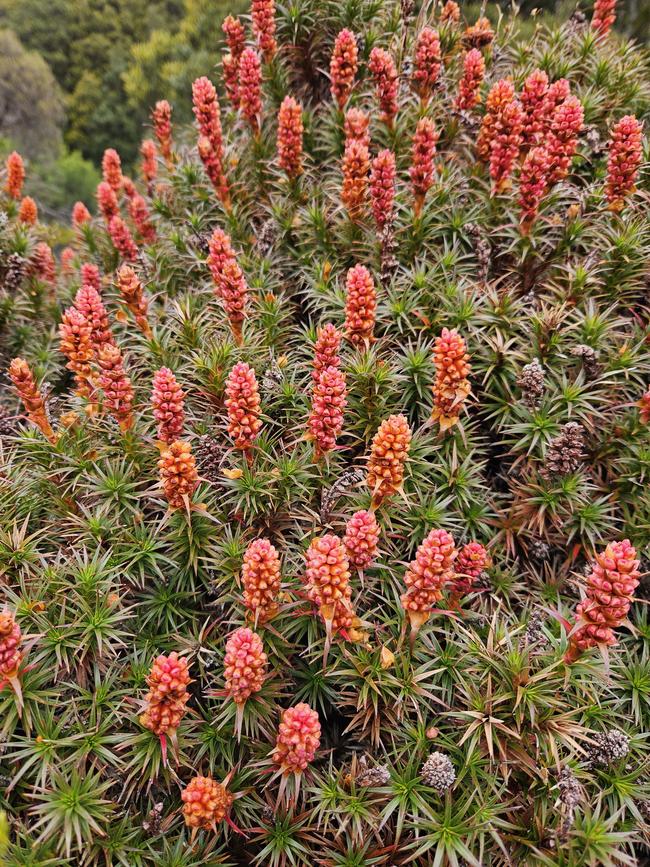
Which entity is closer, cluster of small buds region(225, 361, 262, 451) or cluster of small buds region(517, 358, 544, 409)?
cluster of small buds region(225, 361, 262, 451)

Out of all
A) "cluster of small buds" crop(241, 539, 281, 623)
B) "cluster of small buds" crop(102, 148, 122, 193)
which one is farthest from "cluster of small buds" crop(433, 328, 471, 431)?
"cluster of small buds" crop(102, 148, 122, 193)

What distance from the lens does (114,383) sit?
2.85 meters

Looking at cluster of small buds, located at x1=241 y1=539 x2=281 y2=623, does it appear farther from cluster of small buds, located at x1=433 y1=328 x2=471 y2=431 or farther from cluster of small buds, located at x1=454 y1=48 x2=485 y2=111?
cluster of small buds, located at x1=454 y1=48 x2=485 y2=111

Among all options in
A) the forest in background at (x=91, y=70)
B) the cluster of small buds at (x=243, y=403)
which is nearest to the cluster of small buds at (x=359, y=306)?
the cluster of small buds at (x=243, y=403)

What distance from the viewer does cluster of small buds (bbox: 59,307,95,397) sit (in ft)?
9.86

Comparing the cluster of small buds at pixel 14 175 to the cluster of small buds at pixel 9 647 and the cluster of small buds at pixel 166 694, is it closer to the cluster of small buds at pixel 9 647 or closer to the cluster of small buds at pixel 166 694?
the cluster of small buds at pixel 9 647

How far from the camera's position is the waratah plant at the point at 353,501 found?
2268 mm

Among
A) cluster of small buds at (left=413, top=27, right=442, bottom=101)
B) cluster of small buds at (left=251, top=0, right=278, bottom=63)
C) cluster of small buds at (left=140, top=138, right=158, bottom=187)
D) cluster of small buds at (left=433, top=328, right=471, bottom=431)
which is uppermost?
cluster of small buds at (left=413, top=27, right=442, bottom=101)

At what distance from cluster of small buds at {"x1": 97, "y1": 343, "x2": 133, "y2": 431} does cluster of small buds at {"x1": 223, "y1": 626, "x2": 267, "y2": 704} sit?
1380 mm

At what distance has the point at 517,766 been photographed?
7.91 ft

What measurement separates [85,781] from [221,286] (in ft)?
8.04

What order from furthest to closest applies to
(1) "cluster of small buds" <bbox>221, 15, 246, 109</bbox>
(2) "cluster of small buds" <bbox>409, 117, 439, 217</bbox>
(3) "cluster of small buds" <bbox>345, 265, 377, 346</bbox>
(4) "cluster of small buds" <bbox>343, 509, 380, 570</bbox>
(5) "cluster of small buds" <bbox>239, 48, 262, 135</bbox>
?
(1) "cluster of small buds" <bbox>221, 15, 246, 109</bbox>
(5) "cluster of small buds" <bbox>239, 48, 262, 135</bbox>
(2) "cluster of small buds" <bbox>409, 117, 439, 217</bbox>
(3) "cluster of small buds" <bbox>345, 265, 377, 346</bbox>
(4) "cluster of small buds" <bbox>343, 509, 380, 570</bbox>

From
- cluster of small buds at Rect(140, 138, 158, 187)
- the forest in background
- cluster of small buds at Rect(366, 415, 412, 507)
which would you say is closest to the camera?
cluster of small buds at Rect(366, 415, 412, 507)

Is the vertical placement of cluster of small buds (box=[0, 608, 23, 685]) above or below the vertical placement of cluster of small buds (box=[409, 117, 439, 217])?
below
